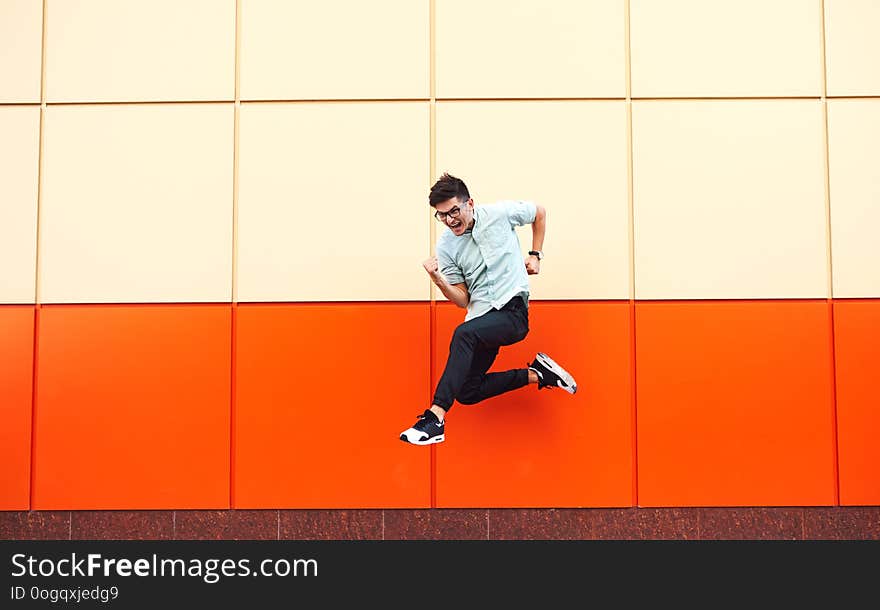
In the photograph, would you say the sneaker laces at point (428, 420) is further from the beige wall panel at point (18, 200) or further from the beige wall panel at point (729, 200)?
the beige wall panel at point (18, 200)

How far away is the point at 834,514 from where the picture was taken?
11.1 feet

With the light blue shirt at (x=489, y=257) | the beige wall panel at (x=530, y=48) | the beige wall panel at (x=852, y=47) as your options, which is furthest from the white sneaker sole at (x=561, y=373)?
the beige wall panel at (x=852, y=47)

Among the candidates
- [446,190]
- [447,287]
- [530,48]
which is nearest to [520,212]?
[446,190]

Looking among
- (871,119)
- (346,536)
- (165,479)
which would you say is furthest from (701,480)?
(165,479)

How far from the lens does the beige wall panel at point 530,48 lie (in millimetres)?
3500

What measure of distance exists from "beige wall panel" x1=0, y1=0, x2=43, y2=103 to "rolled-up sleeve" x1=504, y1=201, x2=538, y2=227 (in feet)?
7.82

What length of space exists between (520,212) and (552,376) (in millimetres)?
756

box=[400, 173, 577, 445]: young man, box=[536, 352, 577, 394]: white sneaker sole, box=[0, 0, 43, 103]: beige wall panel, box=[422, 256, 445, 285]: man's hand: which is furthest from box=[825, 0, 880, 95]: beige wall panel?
box=[0, 0, 43, 103]: beige wall panel

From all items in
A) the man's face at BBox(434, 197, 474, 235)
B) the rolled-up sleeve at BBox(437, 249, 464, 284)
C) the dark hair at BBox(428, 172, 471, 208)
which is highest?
the dark hair at BBox(428, 172, 471, 208)

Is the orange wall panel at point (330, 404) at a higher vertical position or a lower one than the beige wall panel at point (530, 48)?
lower

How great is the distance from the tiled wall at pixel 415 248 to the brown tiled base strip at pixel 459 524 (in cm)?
6

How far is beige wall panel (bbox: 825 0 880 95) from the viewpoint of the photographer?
348cm

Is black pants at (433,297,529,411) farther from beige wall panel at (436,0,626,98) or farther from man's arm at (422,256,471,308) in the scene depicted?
beige wall panel at (436,0,626,98)

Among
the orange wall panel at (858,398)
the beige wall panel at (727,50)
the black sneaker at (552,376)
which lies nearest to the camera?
the black sneaker at (552,376)
